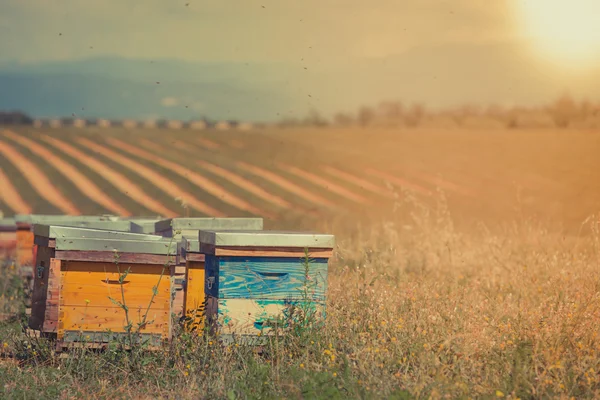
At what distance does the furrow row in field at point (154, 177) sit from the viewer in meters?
25.1

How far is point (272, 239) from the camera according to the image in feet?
20.9

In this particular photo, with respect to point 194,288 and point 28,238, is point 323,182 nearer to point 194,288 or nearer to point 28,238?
point 28,238

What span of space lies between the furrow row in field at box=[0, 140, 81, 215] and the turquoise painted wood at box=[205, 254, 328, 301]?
1850 cm

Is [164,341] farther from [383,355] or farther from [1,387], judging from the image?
[383,355]

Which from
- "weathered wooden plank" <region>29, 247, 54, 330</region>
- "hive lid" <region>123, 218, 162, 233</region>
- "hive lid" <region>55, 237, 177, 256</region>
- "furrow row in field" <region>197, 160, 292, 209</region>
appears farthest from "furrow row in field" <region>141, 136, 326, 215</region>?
"hive lid" <region>55, 237, 177, 256</region>

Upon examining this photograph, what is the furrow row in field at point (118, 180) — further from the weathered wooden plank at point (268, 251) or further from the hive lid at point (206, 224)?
the weathered wooden plank at point (268, 251)

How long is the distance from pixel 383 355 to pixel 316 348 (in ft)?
1.80

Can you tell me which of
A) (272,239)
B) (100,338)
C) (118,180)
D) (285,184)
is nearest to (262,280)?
(272,239)

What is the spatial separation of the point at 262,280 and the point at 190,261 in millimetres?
775

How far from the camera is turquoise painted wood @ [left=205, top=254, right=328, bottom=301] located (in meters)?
6.39

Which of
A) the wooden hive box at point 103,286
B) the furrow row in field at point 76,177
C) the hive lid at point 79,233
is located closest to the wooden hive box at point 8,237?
the hive lid at point 79,233

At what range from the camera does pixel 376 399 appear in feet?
17.0

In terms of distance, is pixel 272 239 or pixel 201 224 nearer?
pixel 272 239

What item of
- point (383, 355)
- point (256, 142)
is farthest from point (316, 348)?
point (256, 142)
